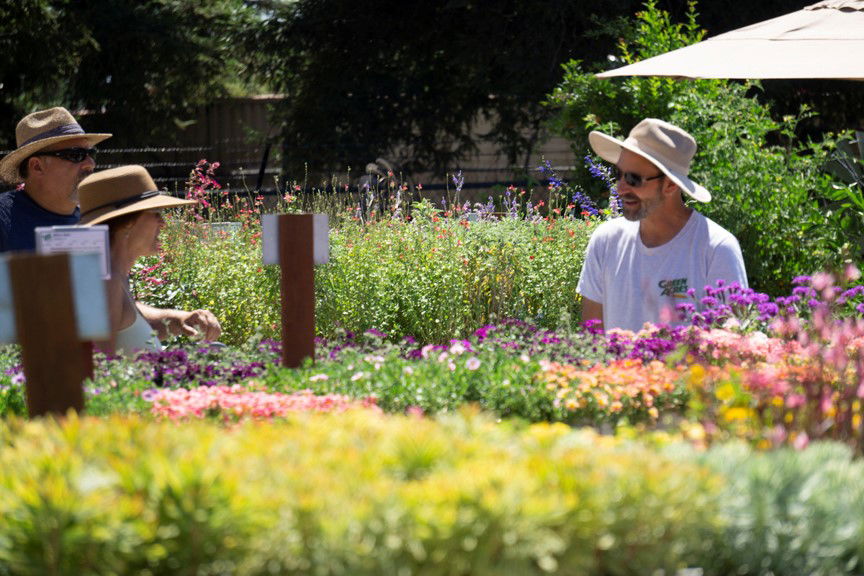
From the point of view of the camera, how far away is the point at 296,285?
145 inches

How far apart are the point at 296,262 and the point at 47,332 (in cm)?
124

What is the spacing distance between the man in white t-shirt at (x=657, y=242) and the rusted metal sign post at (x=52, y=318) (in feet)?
8.07

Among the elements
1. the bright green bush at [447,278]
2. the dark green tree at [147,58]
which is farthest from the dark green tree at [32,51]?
the bright green bush at [447,278]

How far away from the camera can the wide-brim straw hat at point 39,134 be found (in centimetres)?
516

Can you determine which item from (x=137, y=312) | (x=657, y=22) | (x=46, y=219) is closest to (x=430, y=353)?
(x=137, y=312)

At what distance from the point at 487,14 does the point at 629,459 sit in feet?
47.4

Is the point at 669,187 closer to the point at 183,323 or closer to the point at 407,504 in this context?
the point at 183,323

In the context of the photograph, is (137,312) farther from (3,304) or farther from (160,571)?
(160,571)

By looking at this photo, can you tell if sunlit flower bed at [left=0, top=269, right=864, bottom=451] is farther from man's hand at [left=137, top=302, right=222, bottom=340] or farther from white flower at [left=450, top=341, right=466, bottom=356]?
man's hand at [left=137, top=302, right=222, bottom=340]

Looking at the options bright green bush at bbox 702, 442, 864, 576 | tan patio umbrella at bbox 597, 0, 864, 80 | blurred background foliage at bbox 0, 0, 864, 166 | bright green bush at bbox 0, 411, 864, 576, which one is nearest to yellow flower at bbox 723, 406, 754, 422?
bright green bush at bbox 0, 411, 864, 576

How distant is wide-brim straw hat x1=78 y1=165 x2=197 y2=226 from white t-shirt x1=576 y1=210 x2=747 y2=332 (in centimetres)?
176

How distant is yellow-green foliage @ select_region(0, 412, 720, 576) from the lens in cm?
194

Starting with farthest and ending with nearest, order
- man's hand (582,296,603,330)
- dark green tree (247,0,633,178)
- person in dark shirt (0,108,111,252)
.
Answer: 1. dark green tree (247,0,633,178)
2. person in dark shirt (0,108,111,252)
3. man's hand (582,296,603,330)

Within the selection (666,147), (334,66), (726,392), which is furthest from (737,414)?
(334,66)
